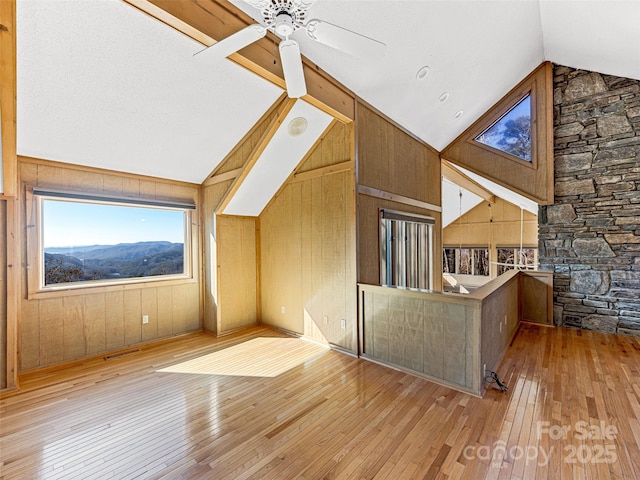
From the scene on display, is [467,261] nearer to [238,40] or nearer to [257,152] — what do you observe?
[257,152]

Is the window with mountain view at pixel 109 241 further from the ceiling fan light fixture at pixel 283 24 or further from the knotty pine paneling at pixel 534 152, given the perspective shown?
the knotty pine paneling at pixel 534 152

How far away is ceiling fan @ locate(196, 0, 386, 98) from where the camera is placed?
169 centimetres

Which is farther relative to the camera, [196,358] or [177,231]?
[177,231]

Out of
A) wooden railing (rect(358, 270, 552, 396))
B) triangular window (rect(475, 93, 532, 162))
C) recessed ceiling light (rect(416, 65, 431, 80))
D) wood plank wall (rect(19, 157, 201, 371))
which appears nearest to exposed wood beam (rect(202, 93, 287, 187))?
wood plank wall (rect(19, 157, 201, 371))

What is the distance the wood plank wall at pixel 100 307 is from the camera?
3.29m

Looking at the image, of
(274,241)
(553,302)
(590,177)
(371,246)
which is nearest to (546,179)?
(590,177)

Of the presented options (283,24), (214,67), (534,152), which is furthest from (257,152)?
(534,152)

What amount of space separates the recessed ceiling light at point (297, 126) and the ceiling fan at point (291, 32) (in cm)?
164

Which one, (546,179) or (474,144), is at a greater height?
(474,144)

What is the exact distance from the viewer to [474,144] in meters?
5.55

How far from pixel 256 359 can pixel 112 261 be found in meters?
2.41

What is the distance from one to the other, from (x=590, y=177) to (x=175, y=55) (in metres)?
6.04

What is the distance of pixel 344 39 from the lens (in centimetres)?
182

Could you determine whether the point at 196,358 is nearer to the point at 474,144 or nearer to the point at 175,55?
the point at 175,55
